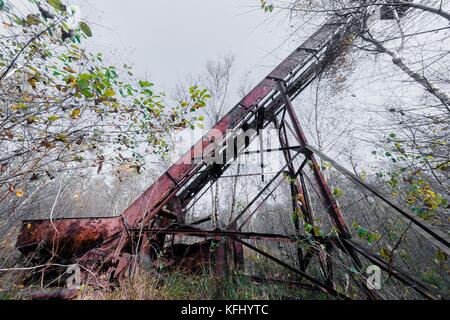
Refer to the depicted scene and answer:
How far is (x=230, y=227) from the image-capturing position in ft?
13.6

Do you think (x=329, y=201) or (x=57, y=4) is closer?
(x=57, y=4)

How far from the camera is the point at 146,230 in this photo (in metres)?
3.19

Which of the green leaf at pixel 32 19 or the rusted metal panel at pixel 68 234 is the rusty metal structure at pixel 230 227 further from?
the green leaf at pixel 32 19

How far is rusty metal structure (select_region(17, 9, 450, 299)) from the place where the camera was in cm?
231

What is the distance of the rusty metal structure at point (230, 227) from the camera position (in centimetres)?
231

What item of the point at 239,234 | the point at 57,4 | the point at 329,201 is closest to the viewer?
the point at 57,4

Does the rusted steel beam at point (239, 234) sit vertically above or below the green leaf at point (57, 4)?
below

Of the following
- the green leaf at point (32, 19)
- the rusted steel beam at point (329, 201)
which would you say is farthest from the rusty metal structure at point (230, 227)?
the green leaf at point (32, 19)

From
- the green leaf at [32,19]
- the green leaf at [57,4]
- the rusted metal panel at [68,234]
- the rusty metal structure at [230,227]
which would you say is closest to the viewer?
the green leaf at [57,4]

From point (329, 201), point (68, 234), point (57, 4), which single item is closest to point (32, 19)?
point (57, 4)

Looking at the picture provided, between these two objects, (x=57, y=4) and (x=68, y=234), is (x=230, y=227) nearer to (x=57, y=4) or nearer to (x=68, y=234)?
(x=68, y=234)

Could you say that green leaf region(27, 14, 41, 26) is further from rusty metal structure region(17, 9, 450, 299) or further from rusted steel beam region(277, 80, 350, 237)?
rusted steel beam region(277, 80, 350, 237)
